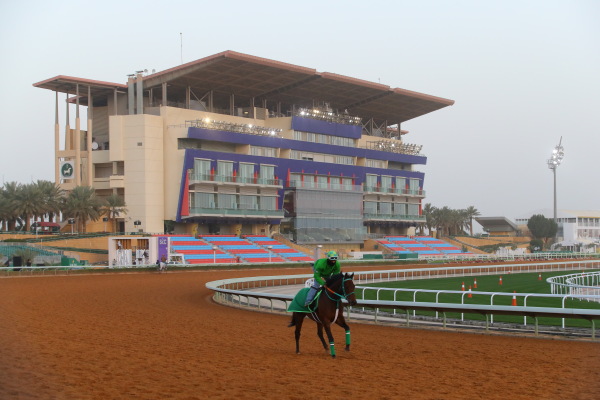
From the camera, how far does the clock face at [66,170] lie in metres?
66.8

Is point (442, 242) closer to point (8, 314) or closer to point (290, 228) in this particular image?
point (290, 228)

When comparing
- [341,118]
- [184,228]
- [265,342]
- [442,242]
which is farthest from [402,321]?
[442,242]

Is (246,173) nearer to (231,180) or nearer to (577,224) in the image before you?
(231,180)

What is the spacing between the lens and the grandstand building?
216 feet

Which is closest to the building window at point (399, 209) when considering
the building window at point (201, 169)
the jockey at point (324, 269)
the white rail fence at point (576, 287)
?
the building window at point (201, 169)

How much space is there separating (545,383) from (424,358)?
9.43 feet

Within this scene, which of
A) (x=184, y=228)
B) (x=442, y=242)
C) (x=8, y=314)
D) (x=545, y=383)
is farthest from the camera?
(x=442, y=242)

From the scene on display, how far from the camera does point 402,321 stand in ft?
66.5

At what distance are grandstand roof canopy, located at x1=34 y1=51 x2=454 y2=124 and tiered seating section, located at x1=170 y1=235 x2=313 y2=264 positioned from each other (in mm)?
15068

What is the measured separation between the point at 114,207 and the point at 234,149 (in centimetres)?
1363

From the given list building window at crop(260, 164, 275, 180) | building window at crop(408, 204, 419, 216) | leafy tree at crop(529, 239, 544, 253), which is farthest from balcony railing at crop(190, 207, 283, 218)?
leafy tree at crop(529, 239, 544, 253)

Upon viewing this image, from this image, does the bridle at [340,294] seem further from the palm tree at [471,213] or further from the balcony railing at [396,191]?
the palm tree at [471,213]

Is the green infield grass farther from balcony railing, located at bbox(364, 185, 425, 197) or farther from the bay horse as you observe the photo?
balcony railing, located at bbox(364, 185, 425, 197)

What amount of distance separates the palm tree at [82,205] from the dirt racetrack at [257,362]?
42.7 m
